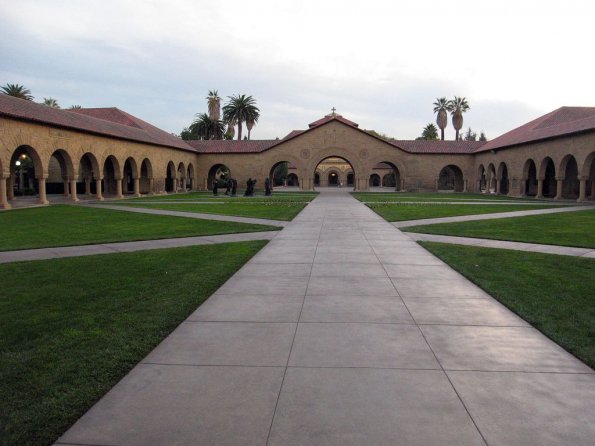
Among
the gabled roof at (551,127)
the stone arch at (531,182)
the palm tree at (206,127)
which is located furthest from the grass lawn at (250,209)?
the palm tree at (206,127)

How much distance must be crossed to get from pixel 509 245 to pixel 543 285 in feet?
14.6

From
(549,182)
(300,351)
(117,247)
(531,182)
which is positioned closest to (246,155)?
(531,182)

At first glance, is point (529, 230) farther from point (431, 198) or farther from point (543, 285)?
point (431, 198)

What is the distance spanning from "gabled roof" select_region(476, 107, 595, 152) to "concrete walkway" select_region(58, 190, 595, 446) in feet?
105

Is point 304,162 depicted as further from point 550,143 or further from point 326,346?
point 326,346

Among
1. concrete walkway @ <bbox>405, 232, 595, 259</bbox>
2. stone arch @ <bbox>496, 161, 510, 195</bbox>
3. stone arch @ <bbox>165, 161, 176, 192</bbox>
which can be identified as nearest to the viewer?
concrete walkway @ <bbox>405, 232, 595, 259</bbox>

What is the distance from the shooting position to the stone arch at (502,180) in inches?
1827

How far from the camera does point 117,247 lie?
437 inches

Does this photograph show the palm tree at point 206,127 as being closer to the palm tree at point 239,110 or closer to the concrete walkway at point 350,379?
the palm tree at point 239,110

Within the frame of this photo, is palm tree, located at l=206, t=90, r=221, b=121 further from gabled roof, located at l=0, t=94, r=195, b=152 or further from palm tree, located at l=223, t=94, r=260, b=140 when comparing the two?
gabled roof, located at l=0, t=94, r=195, b=152

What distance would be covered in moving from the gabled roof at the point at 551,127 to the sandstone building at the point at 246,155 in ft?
0.44

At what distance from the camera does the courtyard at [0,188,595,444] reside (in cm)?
315

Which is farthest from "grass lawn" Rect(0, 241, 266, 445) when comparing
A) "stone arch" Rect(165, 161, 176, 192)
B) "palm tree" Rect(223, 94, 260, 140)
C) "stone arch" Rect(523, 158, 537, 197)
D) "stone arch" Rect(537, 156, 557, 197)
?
"palm tree" Rect(223, 94, 260, 140)

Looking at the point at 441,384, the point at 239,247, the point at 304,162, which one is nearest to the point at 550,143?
the point at 304,162
